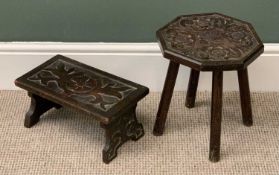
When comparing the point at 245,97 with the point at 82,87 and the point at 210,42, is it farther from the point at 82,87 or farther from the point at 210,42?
the point at 82,87

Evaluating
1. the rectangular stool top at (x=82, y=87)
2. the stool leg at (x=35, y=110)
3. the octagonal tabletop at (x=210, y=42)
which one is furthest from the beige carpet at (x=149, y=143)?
the octagonal tabletop at (x=210, y=42)

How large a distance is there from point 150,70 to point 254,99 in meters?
0.36

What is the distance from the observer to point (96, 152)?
1555 millimetres

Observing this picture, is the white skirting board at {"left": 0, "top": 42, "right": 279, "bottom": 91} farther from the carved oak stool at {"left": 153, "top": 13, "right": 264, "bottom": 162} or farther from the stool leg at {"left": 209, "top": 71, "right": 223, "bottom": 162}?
the stool leg at {"left": 209, "top": 71, "right": 223, "bottom": 162}

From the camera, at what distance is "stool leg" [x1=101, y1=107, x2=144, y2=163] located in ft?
4.92

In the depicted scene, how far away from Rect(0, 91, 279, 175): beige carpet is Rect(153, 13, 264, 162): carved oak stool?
6 cm

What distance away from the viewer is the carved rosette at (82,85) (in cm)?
151

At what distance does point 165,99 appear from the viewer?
5.08ft

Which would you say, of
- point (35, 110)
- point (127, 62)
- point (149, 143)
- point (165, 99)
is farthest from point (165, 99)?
point (35, 110)

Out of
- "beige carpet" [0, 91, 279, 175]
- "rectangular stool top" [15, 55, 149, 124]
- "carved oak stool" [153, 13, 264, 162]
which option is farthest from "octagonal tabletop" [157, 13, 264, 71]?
"beige carpet" [0, 91, 279, 175]

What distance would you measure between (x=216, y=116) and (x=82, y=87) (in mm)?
394

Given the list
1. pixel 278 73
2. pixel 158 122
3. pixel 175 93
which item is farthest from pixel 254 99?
pixel 158 122

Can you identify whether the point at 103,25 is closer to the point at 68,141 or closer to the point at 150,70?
the point at 150,70

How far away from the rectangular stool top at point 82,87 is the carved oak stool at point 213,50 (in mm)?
126
